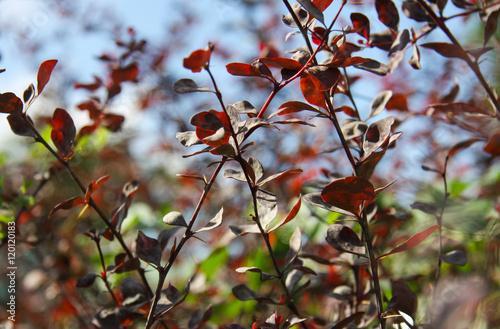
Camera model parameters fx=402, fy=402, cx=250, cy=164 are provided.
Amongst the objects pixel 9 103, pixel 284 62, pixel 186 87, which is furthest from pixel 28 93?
pixel 284 62

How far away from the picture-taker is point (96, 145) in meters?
2.08

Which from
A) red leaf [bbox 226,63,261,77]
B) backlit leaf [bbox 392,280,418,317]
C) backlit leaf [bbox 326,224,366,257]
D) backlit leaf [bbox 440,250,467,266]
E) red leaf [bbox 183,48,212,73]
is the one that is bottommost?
backlit leaf [bbox 392,280,418,317]

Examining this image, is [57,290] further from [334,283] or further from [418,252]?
[418,252]

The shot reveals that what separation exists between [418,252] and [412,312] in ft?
2.24

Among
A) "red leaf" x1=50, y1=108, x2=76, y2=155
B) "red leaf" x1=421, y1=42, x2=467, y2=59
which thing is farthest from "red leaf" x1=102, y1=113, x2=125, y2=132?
"red leaf" x1=421, y1=42, x2=467, y2=59

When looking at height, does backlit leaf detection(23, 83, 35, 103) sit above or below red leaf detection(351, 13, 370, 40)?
below

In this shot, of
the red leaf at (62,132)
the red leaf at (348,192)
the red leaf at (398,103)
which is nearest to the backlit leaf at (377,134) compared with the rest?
the red leaf at (348,192)

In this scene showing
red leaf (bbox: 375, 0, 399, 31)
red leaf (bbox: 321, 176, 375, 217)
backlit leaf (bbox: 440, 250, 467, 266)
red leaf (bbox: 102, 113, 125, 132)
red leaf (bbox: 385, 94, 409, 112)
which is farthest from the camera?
red leaf (bbox: 102, 113, 125, 132)

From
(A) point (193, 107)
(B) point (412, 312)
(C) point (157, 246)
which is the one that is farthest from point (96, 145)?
(B) point (412, 312)

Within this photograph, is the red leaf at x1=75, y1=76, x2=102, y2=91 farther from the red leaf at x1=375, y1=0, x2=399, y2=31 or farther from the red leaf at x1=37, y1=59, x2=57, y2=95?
the red leaf at x1=375, y1=0, x2=399, y2=31

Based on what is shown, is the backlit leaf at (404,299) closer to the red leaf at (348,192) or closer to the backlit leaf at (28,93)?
the red leaf at (348,192)

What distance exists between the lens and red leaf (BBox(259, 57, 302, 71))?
0.50 m

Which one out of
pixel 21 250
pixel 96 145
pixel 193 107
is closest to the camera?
pixel 21 250

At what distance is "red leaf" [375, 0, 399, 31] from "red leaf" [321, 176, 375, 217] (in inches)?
14.1
